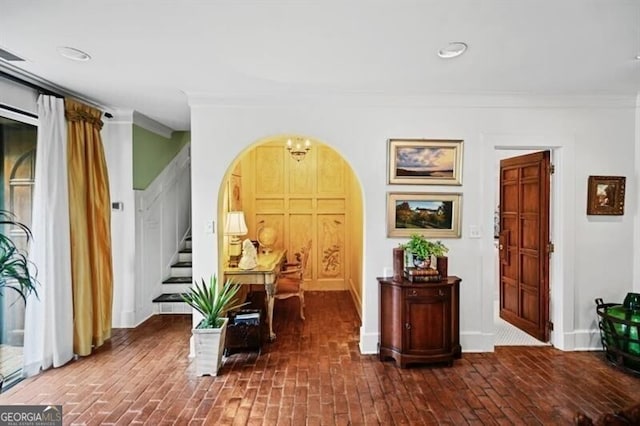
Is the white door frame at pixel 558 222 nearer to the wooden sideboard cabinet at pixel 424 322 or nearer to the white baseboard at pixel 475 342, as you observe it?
the white baseboard at pixel 475 342

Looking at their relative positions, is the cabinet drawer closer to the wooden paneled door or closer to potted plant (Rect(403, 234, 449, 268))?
potted plant (Rect(403, 234, 449, 268))

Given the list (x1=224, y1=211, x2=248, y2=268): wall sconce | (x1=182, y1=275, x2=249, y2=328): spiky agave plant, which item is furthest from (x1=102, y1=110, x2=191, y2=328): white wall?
(x1=182, y1=275, x2=249, y2=328): spiky agave plant

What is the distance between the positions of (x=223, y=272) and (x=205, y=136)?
141cm

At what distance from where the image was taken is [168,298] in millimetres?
5148

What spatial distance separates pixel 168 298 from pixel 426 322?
140 inches

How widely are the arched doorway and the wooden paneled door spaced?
8.14 feet

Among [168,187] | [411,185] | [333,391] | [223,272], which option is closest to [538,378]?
[333,391]

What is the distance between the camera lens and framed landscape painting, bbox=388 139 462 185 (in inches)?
147

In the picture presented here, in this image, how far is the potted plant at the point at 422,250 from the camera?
3.44 m

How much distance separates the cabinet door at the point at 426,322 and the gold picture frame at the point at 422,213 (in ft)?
2.14

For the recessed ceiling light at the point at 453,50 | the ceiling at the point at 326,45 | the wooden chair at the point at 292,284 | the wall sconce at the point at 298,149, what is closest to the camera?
the ceiling at the point at 326,45

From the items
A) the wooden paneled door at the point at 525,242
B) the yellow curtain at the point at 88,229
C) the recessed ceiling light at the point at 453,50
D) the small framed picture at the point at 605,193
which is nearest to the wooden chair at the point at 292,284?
the yellow curtain at the point at 88,229

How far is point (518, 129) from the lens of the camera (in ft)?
12.4

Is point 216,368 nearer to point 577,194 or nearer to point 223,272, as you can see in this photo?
point 223,272
